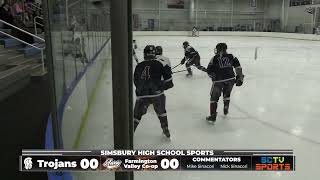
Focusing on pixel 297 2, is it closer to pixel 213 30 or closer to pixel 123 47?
pixel 213 30

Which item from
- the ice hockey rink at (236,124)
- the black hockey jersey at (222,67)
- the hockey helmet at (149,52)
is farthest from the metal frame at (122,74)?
the black hockey jersey at (222,67)

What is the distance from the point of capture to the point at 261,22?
25906 mm

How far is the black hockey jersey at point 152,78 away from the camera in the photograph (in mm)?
3482

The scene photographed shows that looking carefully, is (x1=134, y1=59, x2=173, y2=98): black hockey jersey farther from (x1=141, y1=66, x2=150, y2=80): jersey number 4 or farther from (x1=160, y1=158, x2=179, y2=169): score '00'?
(x1=160, y1=158, x2=179, y2=169): score '00'

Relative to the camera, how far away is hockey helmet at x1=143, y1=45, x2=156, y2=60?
3.49 meters

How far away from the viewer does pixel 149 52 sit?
137 inches

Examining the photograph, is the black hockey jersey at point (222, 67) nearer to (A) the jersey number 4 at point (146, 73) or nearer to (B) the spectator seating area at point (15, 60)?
(A) the jersey number 4 at point (146, 73)

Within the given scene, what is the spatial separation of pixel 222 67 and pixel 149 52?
136 cm

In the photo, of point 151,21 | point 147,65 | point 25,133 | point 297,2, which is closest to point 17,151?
point 25,133

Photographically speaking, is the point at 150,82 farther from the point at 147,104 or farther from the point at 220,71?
the point at 220,71
